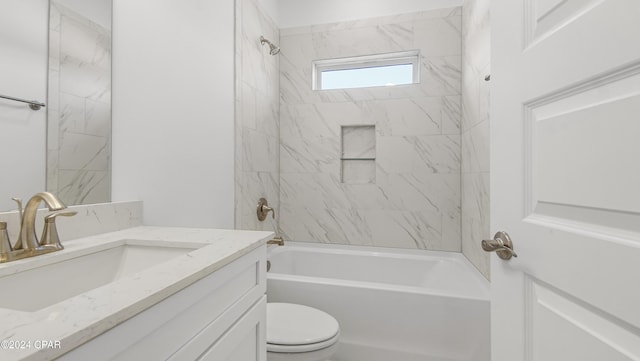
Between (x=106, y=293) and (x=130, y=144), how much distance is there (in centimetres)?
113

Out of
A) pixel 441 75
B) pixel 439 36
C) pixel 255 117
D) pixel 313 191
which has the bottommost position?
pixel 313 191

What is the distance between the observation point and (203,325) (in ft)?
2.33

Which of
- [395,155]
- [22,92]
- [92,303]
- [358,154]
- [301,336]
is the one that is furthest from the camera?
[358,154]

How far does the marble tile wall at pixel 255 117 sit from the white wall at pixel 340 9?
8.3 inches

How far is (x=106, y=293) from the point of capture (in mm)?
555

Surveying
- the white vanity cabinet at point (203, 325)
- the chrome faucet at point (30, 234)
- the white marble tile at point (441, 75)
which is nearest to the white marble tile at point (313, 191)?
the white marble tile at point (441, 75)

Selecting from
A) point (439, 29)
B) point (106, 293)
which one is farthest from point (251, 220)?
point (439, 29)

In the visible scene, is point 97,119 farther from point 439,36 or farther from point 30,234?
point 439,36

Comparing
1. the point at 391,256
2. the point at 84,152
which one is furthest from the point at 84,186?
the point at 391,256

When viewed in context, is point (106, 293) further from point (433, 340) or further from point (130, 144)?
point (433, 340)

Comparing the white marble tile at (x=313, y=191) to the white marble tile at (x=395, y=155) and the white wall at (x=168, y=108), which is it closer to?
the white marble tile at (x=395, y=155)

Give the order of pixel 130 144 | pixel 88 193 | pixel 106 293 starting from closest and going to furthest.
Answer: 1. pixel 106 293
2. pixel 88 193
3. pixel 130 144

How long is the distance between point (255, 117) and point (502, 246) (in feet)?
5.97

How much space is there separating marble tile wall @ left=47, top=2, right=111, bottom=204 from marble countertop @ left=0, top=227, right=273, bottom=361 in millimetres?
317
